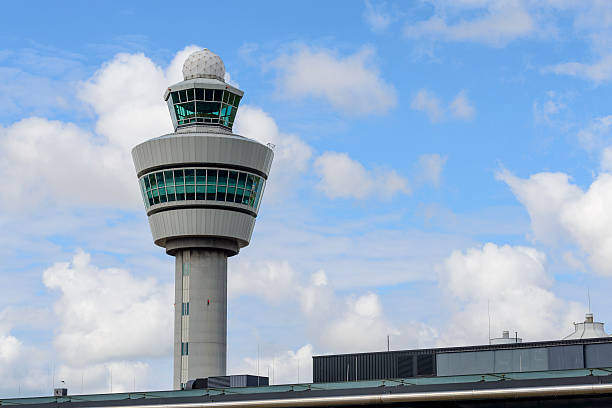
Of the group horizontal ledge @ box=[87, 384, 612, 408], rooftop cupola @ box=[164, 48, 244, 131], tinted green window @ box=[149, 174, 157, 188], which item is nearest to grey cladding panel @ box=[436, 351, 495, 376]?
horizontal ledge @ box=[87, 384, 612, 408]

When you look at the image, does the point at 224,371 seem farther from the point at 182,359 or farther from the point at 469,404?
the point at 469,404

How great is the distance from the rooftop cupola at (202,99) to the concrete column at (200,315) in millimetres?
13674

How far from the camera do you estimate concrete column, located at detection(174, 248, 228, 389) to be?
8762cm

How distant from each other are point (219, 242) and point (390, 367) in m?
36.1

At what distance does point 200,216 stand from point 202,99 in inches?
521

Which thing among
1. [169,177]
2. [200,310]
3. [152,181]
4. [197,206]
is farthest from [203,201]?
[200,310]

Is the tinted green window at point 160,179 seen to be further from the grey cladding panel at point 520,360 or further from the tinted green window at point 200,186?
the grey cladding panel at point 520,360

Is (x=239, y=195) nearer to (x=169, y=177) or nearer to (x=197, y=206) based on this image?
(x=197, y=206)

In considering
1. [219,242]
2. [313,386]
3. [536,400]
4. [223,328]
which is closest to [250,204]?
[219,242]

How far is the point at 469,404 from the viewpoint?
144ft

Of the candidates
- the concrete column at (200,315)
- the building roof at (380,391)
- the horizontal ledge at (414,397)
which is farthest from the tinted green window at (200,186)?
the horizontal ledge at (414,397)

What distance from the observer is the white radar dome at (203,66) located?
9450 centimetres

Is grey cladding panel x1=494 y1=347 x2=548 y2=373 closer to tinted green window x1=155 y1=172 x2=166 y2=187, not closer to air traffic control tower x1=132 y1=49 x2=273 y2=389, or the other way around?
air traffic control tower x1=132 y1=49 x2=273 y2=389

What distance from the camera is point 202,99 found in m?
92.8
